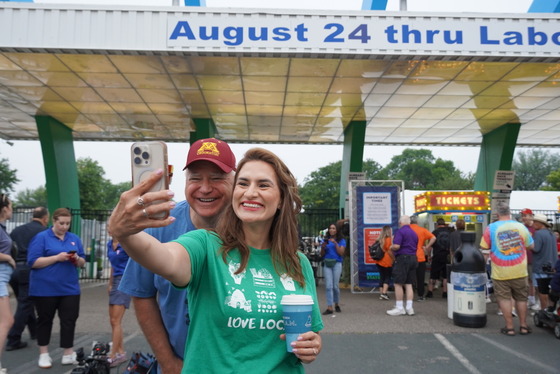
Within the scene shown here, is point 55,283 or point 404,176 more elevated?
point 404,176

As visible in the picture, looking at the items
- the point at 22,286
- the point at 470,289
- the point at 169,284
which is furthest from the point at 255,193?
the point at 470,289

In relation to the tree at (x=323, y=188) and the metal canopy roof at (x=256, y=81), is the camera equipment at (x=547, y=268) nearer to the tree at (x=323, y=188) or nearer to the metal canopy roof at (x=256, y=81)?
the metal canopy roof at (x=256, y=81)

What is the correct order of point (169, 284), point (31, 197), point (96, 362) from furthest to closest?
1. point (31, 197)
2. point (96, 362)
3. point (169, 284)

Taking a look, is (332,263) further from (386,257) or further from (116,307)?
(116,307)

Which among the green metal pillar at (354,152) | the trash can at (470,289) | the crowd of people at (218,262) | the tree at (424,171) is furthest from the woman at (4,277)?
the tree at (424,171)

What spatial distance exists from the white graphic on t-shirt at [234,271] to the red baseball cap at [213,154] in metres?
0.59

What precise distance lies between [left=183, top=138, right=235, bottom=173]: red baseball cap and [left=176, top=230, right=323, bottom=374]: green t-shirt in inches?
21.5

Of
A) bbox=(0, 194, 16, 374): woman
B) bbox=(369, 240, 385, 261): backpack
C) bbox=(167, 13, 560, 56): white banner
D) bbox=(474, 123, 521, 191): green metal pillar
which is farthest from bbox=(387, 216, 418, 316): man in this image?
bbox=(474, 123, 521, 191): green metal pillar

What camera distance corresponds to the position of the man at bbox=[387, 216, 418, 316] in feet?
28.6

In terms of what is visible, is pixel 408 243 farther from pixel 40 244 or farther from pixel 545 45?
pixel 40 244

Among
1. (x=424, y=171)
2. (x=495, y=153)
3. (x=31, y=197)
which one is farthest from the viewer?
(x=31, y=197)

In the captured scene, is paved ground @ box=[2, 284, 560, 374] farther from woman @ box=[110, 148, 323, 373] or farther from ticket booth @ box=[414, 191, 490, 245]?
ticket booth @ box=[414, 191, 490, 245]

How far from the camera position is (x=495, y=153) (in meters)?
15.8

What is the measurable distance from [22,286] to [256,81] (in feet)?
22.4
